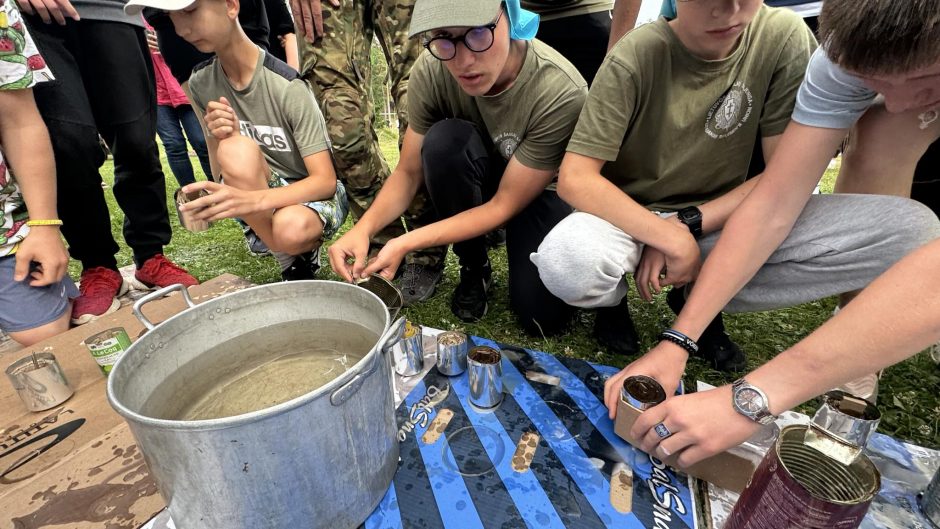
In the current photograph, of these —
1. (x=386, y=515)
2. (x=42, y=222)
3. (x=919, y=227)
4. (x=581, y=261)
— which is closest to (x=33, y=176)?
(x=42, y=222)

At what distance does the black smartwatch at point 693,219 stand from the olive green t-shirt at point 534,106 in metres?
0.39

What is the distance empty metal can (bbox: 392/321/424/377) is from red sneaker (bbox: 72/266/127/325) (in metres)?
1.27

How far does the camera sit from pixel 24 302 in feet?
4.67

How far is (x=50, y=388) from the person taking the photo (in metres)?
1.11

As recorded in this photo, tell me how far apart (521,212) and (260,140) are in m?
1.14

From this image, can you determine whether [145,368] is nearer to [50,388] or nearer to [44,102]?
[50,388]

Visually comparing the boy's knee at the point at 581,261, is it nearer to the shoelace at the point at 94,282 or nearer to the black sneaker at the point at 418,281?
the black sneaker at the point at 418,281

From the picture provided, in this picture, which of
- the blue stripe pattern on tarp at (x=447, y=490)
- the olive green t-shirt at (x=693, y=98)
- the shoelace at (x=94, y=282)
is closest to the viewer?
the blue stripe pattern on tarp at (x=447, y=490)

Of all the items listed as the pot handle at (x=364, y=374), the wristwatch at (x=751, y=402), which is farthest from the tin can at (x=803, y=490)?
the pot handle at (x=364, y=374)

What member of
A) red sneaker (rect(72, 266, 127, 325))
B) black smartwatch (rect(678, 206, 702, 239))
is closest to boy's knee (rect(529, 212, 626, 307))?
black smartwatch (rect(678, 206, 702, 239))

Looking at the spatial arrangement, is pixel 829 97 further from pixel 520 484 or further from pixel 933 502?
pixel 520 484

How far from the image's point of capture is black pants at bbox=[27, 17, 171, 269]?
1.54m

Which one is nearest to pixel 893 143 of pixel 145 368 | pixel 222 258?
pixel 145 368

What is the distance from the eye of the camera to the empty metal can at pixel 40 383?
108 centimetres
